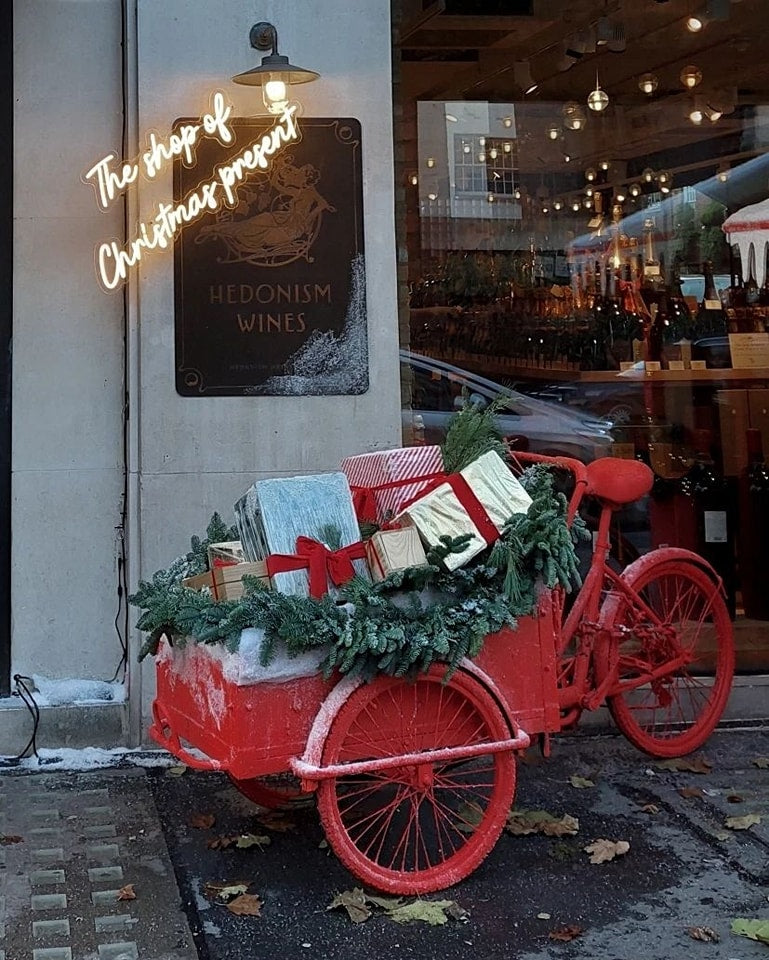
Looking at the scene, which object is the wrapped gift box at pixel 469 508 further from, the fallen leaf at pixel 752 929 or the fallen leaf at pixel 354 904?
the fallen leaf at pixel 752 929

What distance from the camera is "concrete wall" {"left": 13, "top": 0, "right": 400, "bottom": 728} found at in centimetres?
603

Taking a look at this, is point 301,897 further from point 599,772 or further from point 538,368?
point 538,368

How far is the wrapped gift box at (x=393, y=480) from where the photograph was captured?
4617 millimetres

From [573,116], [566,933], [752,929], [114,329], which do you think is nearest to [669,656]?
[752,929]

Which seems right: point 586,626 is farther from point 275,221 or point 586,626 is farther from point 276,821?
point 275,221

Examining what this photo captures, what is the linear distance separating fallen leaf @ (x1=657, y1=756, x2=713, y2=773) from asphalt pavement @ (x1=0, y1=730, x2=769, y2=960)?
0.02m

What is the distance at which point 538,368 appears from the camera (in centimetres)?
765

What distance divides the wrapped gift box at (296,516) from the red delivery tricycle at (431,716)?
1.22 feet

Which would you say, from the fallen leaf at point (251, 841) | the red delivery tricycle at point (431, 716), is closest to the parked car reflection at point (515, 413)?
the red delivery tricycle at point (431, 716)

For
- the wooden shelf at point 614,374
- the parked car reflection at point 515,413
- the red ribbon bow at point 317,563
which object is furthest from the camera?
the wooden shelf at point 614,374

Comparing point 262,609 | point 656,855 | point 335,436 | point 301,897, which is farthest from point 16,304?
point 656,855

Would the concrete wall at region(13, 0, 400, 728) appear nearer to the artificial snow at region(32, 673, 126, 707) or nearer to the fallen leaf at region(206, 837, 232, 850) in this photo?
the artificial snow at region(32, 673, 126, 707)

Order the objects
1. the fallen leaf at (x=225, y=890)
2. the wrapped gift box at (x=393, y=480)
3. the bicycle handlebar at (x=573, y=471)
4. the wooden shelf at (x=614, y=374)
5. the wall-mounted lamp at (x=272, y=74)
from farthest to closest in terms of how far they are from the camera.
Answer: the wooden shelf at (x=614, y=374)
the wall-mounted lamp at (x=272, y=74)
the bicycle handlebar at (x=573, y=471)
the wrapped gift box at (x=393, y=480)
the fallen leaf at (x=225, y=890)

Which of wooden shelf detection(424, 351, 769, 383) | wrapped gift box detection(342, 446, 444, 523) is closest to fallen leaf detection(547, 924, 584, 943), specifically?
wrapped gift box detection(342, 446, 444, 523)
